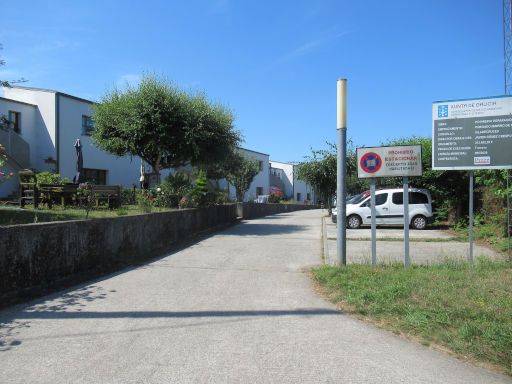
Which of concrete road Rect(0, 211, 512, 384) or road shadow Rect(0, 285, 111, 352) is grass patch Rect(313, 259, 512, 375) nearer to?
concrete road Rect(0, 211, 512, 384)

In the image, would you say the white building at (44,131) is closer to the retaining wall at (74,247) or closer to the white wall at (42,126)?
the white wall at (42,126)

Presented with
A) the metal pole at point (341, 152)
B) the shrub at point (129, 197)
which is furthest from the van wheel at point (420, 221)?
the shrub at point (129, 197)

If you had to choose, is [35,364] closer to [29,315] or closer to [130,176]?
[29,315]

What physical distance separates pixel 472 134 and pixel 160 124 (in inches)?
468

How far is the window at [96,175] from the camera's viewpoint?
30.7 meters

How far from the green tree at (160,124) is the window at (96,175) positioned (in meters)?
12.5

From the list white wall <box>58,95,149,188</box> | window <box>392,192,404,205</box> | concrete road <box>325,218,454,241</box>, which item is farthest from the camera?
white wall <box>58,95,149,188</box>

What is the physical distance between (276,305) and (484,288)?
9.96ft

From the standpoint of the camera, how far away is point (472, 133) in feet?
27.7

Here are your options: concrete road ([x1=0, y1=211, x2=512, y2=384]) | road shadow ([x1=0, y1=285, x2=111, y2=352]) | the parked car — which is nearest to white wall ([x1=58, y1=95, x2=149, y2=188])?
the parked car

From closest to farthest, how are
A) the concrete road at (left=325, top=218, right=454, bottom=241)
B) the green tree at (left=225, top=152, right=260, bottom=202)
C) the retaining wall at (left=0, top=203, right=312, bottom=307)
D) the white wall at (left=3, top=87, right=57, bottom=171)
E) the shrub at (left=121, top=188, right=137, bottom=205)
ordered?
the retaining wall at (left=0, top=203, right=312, bottom=307)
the concrete road at (left=325, top=218, right=454, bottom=241)
the shrub at (left=121, top=188, right=137, bottom=205)
the white wall at (left=3, top=87, right=57, bottom=171)
the green tree at (left=225, top=152, right=260, bottom=202)

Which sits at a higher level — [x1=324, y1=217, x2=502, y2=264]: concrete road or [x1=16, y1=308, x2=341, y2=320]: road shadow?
[x1=324, y1=217, x2=502, y2=264]: concrete road

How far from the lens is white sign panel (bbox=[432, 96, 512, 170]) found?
8211 mm

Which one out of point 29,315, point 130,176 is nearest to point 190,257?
point 29,315
